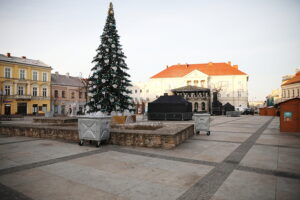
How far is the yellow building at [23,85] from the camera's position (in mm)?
35344

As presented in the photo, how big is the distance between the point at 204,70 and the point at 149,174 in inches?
2291

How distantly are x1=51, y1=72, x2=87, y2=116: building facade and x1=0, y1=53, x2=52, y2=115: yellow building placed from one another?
174 centimetres

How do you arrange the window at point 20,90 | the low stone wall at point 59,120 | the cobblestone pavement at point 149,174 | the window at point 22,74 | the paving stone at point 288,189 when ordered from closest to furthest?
the paving stone at point 288,189
the cobblestone pavement at point 149,174
the low stone wall at point 59,120
the window at point 20,90
the window at point 22,74

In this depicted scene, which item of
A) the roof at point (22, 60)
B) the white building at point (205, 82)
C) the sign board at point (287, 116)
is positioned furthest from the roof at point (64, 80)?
the sign board at point (287, 116)

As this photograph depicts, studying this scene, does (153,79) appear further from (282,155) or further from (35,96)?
(282,155)

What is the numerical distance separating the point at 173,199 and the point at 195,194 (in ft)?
1.64

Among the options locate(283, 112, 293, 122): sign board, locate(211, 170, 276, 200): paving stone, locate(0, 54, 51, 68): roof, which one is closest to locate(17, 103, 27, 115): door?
locate(0, 54, 51, 68): roof

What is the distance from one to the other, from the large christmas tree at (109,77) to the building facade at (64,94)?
23.1 m

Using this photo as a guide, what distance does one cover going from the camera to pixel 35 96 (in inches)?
1572

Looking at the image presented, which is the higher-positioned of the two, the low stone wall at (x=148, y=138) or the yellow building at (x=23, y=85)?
the yellow building at (x=23, y=85)

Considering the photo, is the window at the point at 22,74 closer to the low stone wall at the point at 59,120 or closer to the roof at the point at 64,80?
the roof at the point at 64,80

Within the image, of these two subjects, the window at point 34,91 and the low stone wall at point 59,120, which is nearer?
the low stone wall at point 59,120

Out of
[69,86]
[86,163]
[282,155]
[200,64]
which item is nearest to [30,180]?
[86,163]

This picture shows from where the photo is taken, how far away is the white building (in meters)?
53.1
